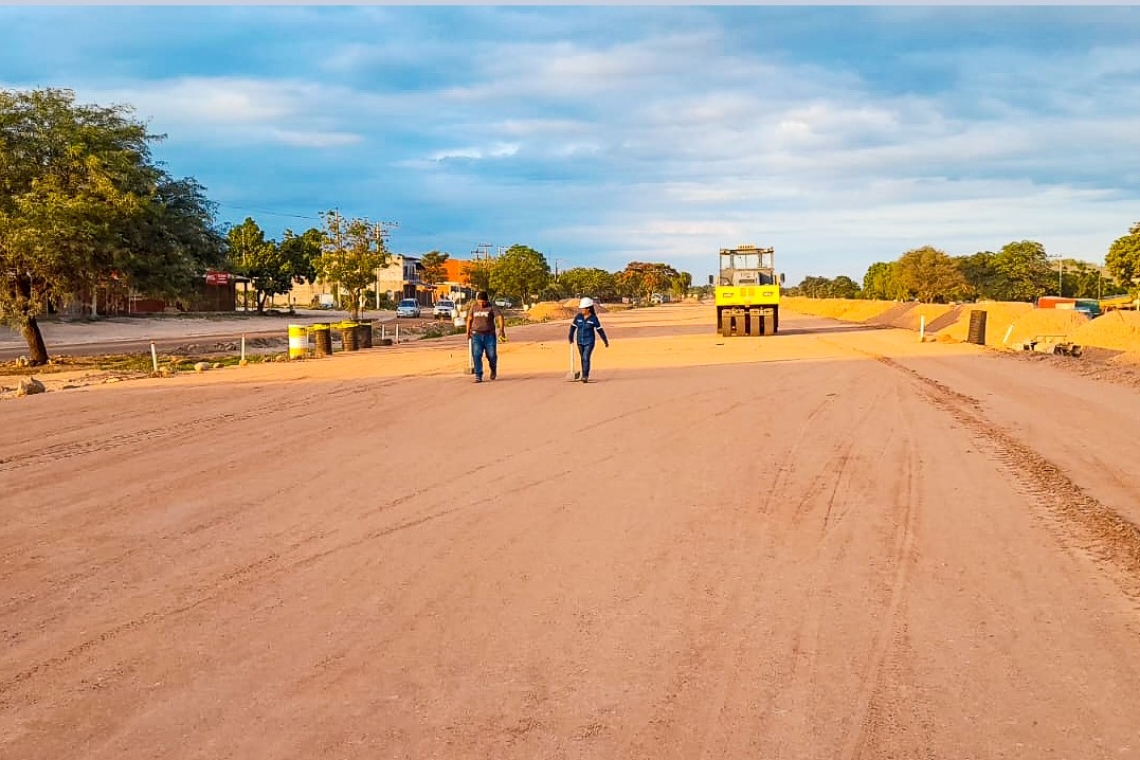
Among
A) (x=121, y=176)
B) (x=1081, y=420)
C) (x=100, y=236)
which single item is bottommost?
(x=1081, y=420)

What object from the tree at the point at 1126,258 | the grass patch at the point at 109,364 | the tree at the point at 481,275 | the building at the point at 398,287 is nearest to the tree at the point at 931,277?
the tree at the point at 1126,258

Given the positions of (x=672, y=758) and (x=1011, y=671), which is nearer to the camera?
(x=672, y=758)

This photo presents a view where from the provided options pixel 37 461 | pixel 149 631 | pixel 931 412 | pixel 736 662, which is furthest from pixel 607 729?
pixel 931 412

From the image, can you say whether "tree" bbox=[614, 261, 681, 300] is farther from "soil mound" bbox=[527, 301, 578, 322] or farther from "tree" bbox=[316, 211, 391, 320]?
"tree" bbox=[316, 211, 391, 320]

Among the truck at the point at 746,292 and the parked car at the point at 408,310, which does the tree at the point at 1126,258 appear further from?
the parked car at the point at 408,310

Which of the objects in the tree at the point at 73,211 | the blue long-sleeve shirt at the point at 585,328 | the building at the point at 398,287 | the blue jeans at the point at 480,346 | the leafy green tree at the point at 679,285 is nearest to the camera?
the blue long-sleeve shirt at the point at 585,328

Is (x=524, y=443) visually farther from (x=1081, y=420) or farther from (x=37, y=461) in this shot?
(x=1081, y=420)

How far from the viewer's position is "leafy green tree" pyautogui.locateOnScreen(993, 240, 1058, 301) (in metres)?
98.8

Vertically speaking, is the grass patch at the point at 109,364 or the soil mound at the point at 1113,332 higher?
the soil mound at the point at 1113,332

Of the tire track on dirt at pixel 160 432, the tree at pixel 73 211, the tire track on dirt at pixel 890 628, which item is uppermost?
the tree at pixel 73 211

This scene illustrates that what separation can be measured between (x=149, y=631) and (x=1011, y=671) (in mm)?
4363

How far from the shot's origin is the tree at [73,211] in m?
22.2

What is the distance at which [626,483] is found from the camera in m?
8.85

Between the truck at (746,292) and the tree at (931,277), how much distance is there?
58154 mm
